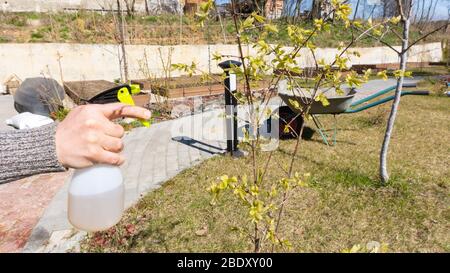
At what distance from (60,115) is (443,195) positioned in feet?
23.2

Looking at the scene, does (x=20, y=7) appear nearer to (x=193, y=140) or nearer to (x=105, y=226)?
(x=193, y=140)

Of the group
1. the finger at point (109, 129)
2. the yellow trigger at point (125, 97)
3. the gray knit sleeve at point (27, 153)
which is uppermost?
the yellow trigger at point (125, 97)

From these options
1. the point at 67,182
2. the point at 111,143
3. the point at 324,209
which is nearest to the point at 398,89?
the point at 324,209

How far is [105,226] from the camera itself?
1.39 meters

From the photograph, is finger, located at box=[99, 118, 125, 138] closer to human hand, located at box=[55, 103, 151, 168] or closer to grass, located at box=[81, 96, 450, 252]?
human hand, located at box=[55, 103, 151, 168]

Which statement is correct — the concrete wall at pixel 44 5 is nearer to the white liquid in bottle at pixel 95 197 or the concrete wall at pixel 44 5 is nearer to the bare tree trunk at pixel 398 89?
the bare tree trunk at pixel 398 89

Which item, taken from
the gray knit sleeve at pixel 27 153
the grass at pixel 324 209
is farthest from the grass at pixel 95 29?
the gray knit sleeve at pixel 27 153

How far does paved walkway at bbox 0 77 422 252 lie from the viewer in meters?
2.87

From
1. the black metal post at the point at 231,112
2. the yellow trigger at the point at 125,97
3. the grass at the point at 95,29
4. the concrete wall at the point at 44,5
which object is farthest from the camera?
the concrete wall at the point at 44,5

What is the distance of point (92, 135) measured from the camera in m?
1.06

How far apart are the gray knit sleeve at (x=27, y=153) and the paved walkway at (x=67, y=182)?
1708 mm

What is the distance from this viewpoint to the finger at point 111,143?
3.52 ft

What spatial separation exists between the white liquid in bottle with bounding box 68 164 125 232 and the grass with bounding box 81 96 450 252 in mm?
1402
